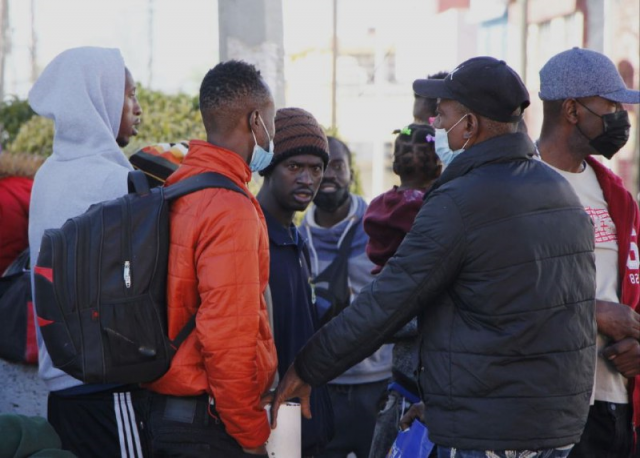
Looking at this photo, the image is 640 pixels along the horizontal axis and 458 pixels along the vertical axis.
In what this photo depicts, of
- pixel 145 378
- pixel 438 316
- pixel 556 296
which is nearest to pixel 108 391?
pixel 145 378

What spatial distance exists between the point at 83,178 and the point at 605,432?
2395 millimetres

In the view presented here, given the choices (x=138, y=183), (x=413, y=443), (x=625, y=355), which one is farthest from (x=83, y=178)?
(x=625, y=355)

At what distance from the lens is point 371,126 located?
36406 mm

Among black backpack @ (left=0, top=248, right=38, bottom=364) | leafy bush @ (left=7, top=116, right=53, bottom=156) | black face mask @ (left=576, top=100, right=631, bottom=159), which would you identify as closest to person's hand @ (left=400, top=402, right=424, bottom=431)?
black face mask @ (left=576, top=100, right=631, bottom=159)

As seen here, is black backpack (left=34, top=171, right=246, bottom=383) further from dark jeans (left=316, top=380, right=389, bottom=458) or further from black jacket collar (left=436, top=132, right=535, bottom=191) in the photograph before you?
dark jeans (left=316, top=380, right=389, bottom=458)

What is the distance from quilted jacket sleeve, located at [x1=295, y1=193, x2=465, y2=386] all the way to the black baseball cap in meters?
0.37

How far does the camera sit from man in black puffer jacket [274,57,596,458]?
3.05 meters

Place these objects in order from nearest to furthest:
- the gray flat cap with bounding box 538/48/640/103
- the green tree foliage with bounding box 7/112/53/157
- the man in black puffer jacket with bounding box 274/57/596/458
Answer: the man in black puffer jacket with bounding box 274/57/596/458
the gray flat cap with bounding box 538/48/640/103
the green tree foliage with bounding box 7/112/53/157

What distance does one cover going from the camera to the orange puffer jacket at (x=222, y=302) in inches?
122

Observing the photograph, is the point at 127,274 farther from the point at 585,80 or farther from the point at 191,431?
the point at 585,80

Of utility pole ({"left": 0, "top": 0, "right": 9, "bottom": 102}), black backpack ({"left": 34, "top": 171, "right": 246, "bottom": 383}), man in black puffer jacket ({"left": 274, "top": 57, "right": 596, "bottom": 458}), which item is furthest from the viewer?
utility pole ({"left": 0, "top": 0, "right": 9, "bottom": 102})

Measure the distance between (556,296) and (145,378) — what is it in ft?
4.58

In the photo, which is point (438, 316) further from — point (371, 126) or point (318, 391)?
point (371, 126)

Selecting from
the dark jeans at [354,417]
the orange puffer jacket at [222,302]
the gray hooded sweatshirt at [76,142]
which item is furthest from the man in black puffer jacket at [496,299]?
the dark jeans at [354,417]
